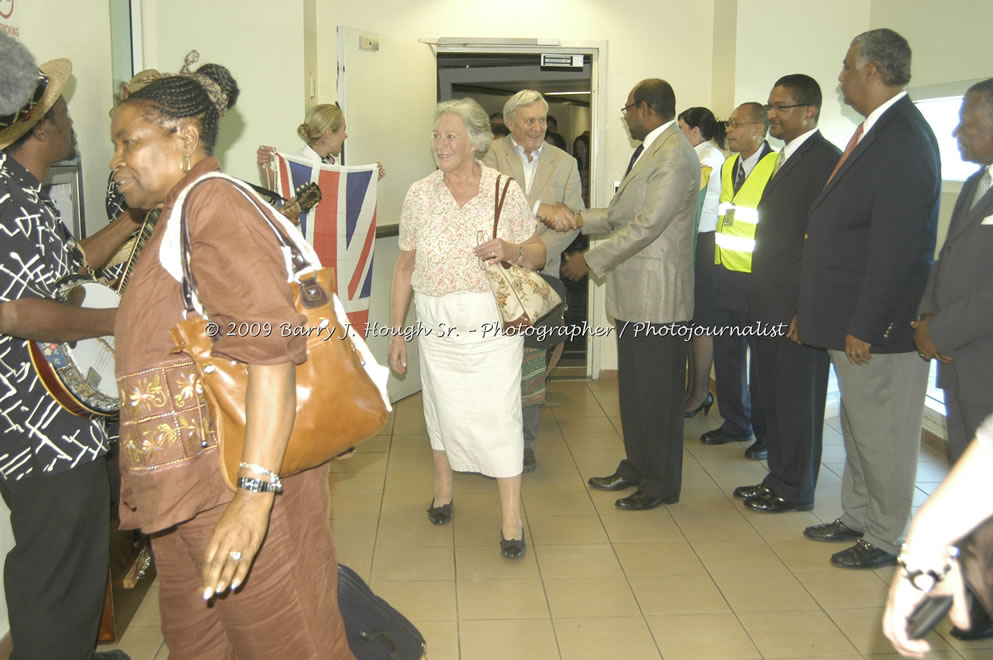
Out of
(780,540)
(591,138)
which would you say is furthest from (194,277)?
(591,138)

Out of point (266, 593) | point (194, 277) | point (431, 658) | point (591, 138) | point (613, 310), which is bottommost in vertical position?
point (431, 658)

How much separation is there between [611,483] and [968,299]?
1.93 meters

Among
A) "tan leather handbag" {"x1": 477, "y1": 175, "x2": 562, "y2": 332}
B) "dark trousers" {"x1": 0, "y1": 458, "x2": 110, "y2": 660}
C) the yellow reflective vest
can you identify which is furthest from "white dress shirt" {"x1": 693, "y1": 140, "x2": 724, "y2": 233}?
"dark trousers" {"x1": 0, "y1": 458, "x2": 110, "y2": 660}

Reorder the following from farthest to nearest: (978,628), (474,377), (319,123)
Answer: (319,123)
(474,377)
(978,628)

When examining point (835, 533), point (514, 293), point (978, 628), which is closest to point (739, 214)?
point (835, 533)

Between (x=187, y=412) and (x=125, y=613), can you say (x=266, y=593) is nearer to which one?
(x=187, y=412)

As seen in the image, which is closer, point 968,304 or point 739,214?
point 968,304

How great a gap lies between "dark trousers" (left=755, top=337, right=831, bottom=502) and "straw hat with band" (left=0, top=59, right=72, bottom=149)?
292 centimetres

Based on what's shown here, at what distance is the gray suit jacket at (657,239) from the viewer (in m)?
3.62

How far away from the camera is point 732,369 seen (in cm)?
492

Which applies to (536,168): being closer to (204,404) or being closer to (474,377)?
(474,377)

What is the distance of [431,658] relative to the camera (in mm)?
2697

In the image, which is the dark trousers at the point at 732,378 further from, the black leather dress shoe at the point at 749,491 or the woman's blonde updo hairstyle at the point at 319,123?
the woman's blonde updo hairstyle at the point at 319,123

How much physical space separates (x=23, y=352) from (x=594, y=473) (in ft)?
9.51
